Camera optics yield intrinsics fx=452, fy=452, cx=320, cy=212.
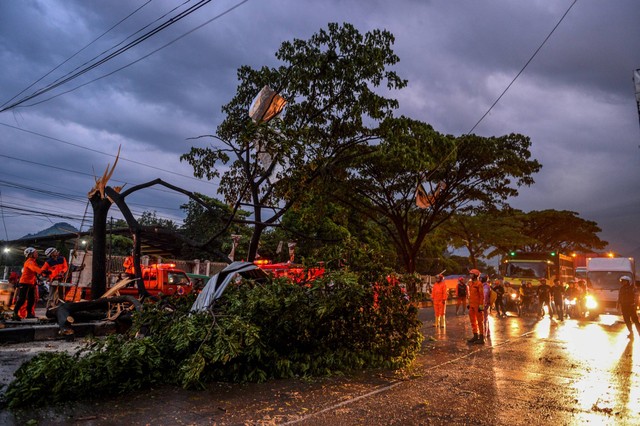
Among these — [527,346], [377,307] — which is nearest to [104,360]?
[377,307]

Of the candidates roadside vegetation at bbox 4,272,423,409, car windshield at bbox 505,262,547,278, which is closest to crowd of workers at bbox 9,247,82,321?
roadside vegetation at bbox 4,272,423,409

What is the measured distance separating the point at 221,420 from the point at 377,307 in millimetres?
3912

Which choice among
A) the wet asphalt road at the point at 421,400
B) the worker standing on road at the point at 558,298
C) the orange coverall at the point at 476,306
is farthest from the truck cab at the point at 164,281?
the worker standing on road at the point at 558,298

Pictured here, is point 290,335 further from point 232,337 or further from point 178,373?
point 178,373

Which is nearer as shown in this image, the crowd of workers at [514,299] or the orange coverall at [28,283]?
the crowd of workers at [514,299]

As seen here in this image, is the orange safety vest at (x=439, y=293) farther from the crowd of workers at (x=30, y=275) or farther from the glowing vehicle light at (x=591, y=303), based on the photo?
the crowd of workers at (x=30, y=275)

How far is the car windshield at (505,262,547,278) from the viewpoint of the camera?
23844 mm

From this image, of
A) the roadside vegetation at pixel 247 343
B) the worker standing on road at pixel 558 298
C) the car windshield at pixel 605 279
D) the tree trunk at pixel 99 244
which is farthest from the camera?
the car windshield at pixel 605 279

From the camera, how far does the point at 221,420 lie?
4.94m

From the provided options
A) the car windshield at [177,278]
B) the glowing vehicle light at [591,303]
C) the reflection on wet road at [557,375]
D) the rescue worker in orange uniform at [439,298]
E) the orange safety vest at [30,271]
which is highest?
the orange safety vest at [30,271]

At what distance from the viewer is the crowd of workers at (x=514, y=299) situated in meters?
11.3

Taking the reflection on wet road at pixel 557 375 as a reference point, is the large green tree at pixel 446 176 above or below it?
above

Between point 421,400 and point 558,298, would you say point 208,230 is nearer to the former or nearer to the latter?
point 558,298

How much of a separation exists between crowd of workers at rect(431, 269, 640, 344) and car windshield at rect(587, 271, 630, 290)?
1.63ft
